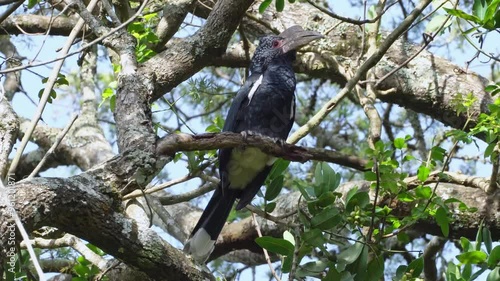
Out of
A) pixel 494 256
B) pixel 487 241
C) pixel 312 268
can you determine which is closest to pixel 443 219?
pixel 487 241

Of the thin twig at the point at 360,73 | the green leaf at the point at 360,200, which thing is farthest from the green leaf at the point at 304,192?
the thin twig at the point at 360,73

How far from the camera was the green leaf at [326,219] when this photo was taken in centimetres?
281

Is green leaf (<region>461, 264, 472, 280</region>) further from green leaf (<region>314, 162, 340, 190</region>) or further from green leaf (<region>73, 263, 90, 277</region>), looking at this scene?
green leaf (<region>73, 263, 90, 277</region>)

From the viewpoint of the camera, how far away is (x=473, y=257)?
2.82 m

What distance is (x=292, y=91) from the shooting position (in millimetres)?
4148

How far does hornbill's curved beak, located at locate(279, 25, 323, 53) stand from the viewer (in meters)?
4.18

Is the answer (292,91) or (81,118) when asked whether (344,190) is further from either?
(81,118)

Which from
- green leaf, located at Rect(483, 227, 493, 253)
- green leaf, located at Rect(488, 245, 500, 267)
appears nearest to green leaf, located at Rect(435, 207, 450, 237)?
green leaf, located at Rect(483, 227, 493, 253)

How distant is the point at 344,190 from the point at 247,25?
4.24ft

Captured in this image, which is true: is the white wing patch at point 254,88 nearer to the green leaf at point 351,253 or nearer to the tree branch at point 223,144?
the tree branch at point 223,144

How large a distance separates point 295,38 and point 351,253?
172 centimetres

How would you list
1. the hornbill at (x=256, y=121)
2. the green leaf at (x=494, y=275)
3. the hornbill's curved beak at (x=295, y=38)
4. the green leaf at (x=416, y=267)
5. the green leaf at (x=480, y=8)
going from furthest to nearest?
1. the hornbill's curved beak at (x=295, y=38)
2. the hornbill at (x=256, y=121)
3. the green leaf at (x=480, y=8)
4. the green leaf at (x=416, y=267)
5. the green leaf at (x=494, y=275)

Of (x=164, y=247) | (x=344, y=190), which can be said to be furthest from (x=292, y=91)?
(x=164, y=247)

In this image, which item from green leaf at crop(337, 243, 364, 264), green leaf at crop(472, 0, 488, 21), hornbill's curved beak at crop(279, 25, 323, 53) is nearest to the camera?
green leaf at crop(337, 243, 364, 264)
